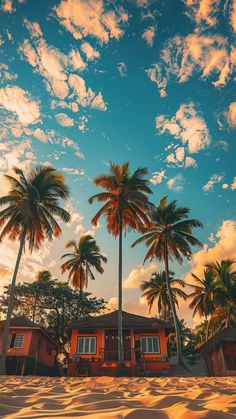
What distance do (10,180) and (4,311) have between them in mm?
16725

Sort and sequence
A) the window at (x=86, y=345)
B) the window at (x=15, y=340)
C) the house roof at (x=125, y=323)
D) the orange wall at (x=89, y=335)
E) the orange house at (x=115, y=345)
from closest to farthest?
the orange house at (x=115, y=345), the house roof at (x=125, y=323), the orange wall at (x=89, y=335), the window at (x=86, y=345), the window at (x=15, y=340)

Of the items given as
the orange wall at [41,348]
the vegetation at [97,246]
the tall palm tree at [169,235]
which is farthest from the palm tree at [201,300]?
the orange wall at [41,348]

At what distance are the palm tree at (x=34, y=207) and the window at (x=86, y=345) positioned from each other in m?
7.24

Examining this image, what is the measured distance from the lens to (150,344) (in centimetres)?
1953

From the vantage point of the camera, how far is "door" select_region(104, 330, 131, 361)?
63.0 ft

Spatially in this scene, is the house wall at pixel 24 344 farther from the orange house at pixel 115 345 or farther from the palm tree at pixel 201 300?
the palm tree at pixel 201 300

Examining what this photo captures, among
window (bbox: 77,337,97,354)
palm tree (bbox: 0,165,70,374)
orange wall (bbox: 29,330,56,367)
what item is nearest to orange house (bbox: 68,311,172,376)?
window (bbox: 77,337,97,354)

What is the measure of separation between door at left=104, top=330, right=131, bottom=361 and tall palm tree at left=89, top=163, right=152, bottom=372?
504cm

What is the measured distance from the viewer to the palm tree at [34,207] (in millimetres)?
18031

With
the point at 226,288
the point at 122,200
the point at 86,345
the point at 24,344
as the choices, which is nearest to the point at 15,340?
the point at 24,344

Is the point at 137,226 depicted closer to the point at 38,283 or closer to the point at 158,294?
the point at 158,294

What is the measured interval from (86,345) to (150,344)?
4.52 meters

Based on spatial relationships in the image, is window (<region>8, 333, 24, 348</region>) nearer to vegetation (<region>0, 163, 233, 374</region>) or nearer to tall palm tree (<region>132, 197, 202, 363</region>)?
vegetation (<region>0, 163, 233, 374</region>)

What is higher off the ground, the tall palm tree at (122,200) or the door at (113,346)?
the tall palm tree at (122,200)
